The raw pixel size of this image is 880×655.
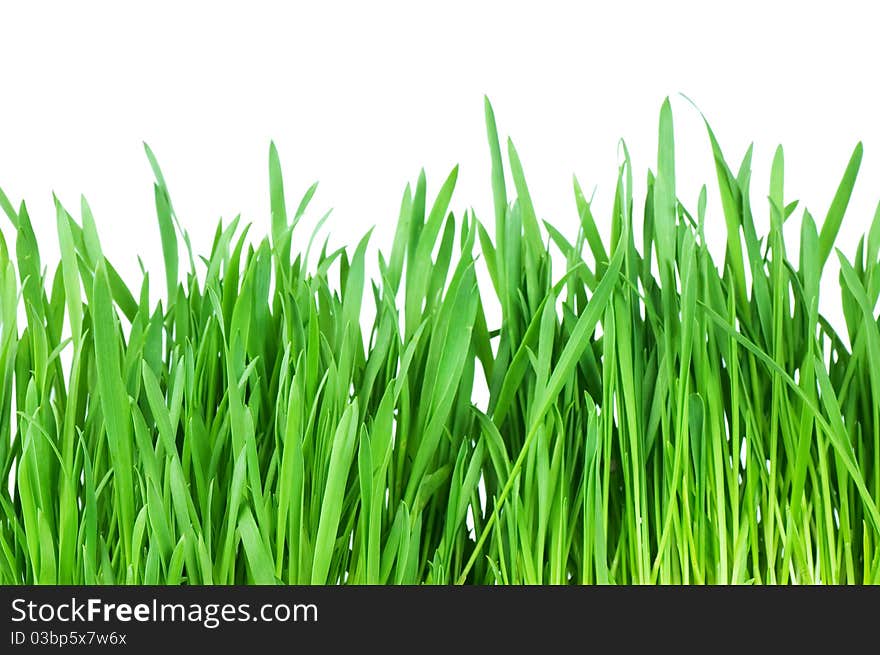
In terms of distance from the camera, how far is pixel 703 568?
71cm

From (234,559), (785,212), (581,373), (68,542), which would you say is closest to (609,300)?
(581,373)

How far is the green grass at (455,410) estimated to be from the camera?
2.20 feet

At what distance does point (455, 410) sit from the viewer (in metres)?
0.73

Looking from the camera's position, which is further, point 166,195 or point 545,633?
point 166,195

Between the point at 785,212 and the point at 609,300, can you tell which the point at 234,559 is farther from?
the point at 785,212

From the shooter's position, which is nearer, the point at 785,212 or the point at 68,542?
the point at 68,542

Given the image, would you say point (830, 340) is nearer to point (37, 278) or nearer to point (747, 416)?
point (747, 416)

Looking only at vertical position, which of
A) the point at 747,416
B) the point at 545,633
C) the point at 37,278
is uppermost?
the point at 37,278

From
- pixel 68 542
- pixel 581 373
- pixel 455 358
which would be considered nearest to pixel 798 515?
pixel 581 373

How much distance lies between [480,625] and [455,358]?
0.67 ft

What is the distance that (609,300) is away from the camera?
684mm

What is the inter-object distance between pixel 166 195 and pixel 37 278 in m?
0.13

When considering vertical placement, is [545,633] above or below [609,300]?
below

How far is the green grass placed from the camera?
67 centimetres
